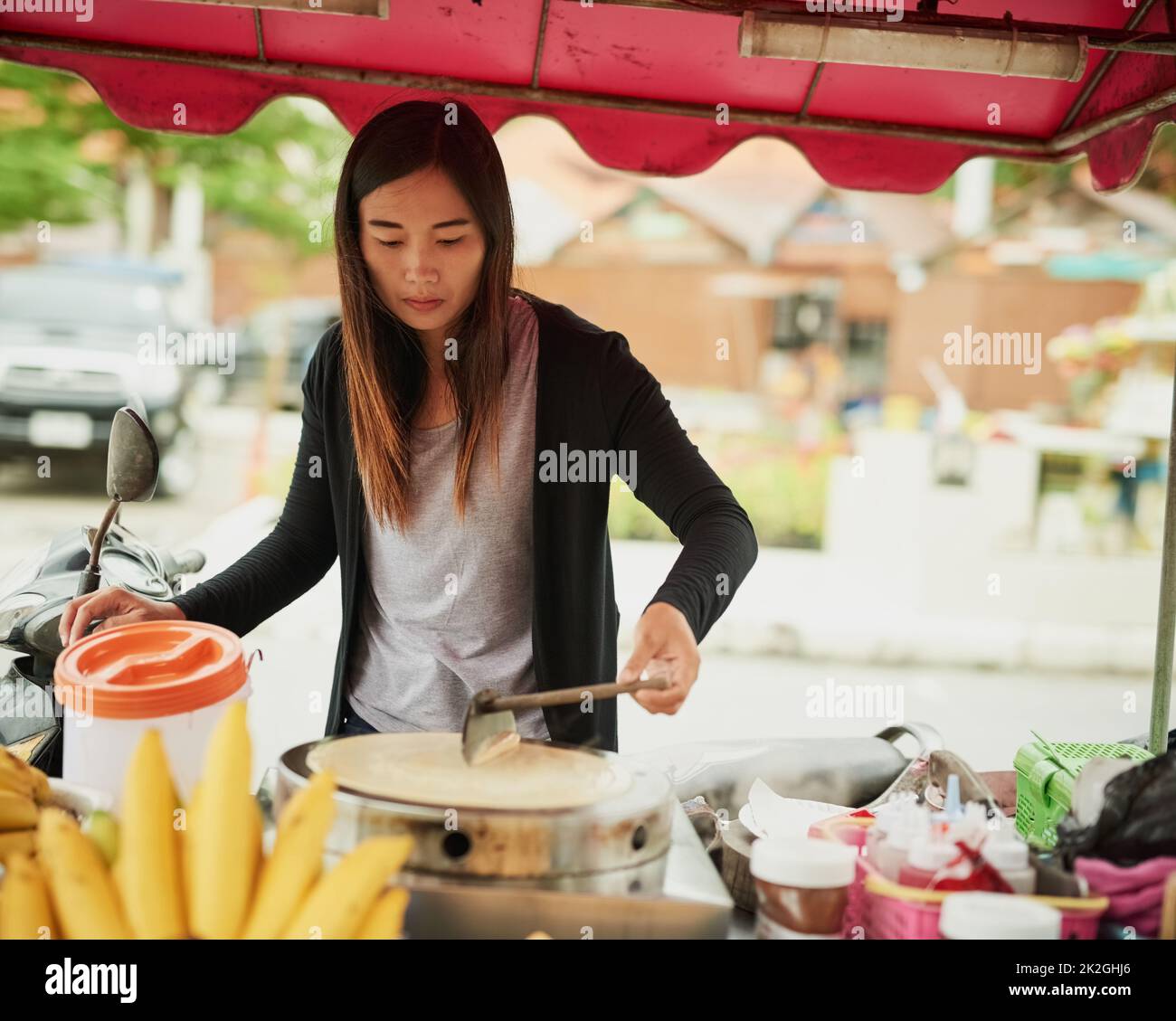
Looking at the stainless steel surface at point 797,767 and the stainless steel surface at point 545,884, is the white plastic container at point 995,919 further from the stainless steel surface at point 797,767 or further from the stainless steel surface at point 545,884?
the stainless steel surface at point 797,767

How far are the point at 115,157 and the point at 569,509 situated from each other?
11.3 m

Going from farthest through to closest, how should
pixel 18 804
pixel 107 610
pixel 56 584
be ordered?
1. pixel 56 584
2. pixel 107 610
3. pixel 18 804

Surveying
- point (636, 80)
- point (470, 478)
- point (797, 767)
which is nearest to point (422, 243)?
point (470, 478)

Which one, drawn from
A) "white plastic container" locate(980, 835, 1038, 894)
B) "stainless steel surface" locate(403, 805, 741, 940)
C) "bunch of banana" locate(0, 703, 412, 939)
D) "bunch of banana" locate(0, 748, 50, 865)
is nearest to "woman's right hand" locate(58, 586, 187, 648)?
"bunch of banana" locate(0, 748, 50, 865)

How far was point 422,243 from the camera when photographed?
1926 mm

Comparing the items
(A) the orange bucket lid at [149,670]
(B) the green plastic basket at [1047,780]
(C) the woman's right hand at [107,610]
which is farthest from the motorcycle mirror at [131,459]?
(B) the green plastic basket at [1047,780]

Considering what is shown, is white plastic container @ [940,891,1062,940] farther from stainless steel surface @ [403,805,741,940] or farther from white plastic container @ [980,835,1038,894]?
stainless steel surface @ [403,805,741,940]

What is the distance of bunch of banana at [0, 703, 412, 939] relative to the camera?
1168mm

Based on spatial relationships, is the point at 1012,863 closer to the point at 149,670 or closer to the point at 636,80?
the point at 149,670

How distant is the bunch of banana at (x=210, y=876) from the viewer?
1.17 m

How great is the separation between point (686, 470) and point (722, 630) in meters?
5.55

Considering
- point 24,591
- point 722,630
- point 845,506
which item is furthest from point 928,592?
point 24,591

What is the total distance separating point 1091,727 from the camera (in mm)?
6387

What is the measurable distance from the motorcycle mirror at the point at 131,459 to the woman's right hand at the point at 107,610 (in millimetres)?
168
